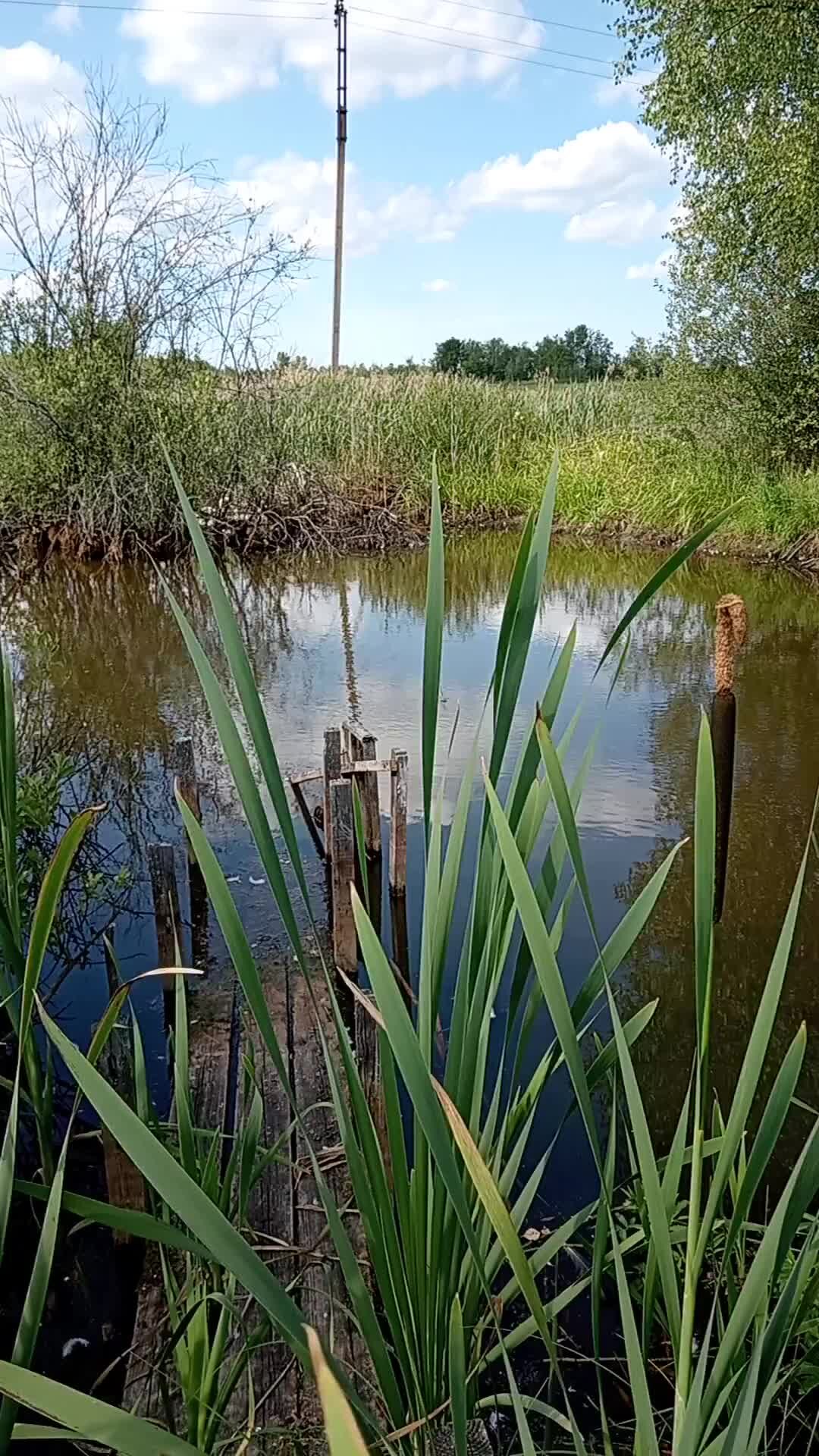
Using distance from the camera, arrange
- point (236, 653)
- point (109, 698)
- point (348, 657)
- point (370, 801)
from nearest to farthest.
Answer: point (236, 653)
point (370, 801)
point (109, 698)
point (348, 657)

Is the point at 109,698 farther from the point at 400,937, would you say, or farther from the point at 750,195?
the point at 750,195

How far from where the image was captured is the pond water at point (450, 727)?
310 cm

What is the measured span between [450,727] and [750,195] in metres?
7.15

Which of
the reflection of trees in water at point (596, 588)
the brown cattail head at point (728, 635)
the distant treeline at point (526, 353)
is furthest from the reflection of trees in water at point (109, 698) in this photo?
the distant treeline at point (526, 353)

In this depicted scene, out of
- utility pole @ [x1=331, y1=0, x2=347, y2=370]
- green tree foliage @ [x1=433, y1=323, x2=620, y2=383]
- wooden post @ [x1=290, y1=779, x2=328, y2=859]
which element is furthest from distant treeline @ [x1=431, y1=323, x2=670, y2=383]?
wooden post @ [x1=290, y1=779, x2=328, y2=859]

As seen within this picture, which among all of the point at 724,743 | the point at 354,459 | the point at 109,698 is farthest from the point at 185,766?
the point at 354,459

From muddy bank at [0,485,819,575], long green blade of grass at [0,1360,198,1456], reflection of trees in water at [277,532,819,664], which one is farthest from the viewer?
muddy bank at [0,485,819,575]

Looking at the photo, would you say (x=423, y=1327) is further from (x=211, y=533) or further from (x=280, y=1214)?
(x=211, y=533)

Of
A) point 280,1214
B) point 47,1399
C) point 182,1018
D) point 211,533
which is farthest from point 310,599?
point 47,1399

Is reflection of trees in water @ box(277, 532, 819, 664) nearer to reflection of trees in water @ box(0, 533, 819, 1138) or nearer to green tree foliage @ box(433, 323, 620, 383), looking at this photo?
reflection of trees in water @ box(0, 533, 819, 1138)

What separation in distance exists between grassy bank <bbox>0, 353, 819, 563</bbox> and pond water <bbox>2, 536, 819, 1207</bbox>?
61 centimetres

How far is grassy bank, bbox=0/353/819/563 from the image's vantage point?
30.2ft

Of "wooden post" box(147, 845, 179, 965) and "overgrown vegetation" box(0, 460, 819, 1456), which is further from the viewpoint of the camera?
"wooden post" box(147, 845, 179, 965)

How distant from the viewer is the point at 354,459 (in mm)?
12508
